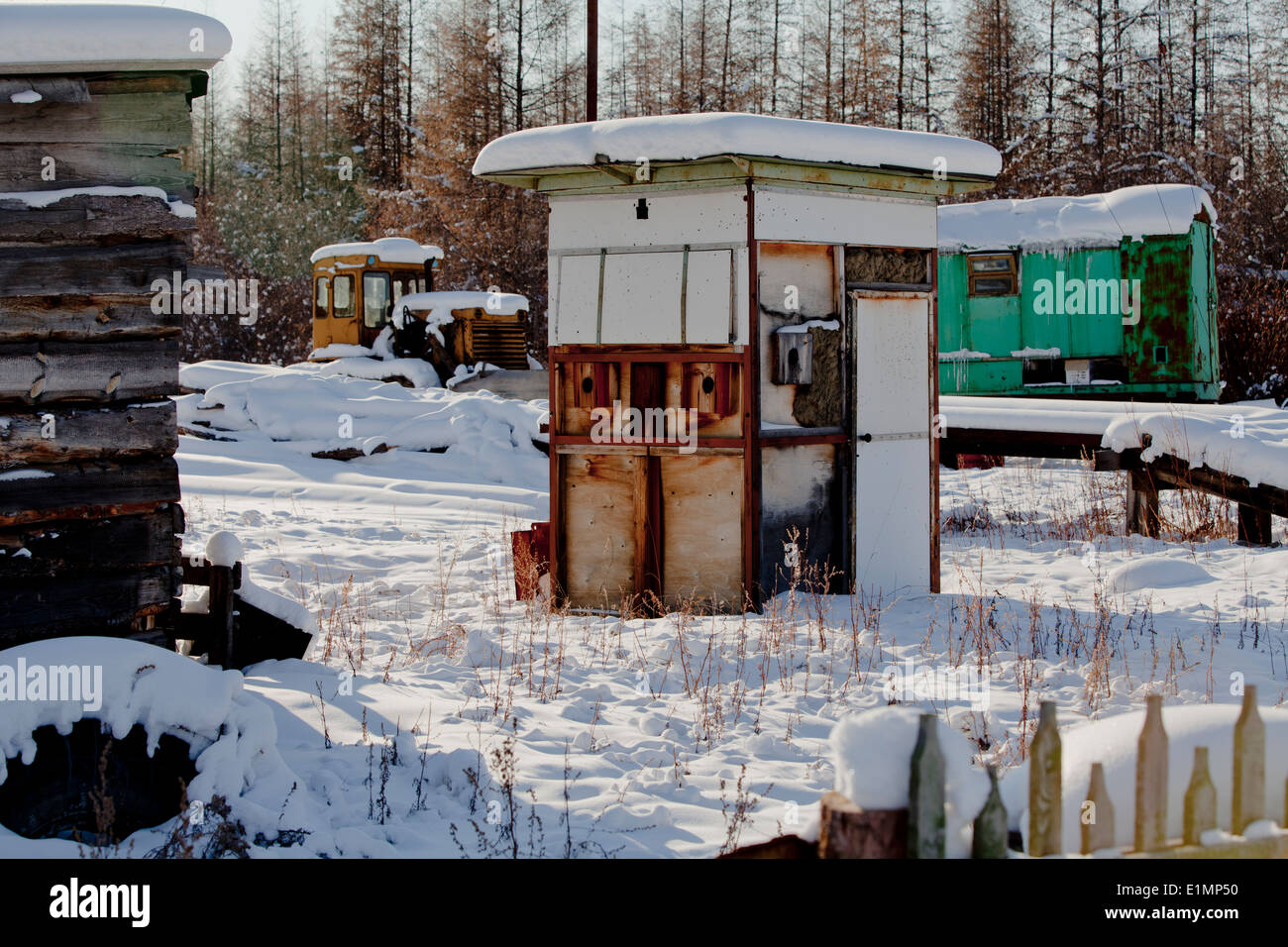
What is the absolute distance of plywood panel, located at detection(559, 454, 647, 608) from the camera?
8.95 metres

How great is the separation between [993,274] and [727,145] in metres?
12.0

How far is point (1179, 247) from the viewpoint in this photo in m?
17.7

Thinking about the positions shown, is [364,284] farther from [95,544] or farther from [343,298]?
[95,544]

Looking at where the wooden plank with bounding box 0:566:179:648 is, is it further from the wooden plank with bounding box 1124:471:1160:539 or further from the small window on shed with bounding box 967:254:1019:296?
the small window on shed with bounding box 967:254:1019:296

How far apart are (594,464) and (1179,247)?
40.7ft

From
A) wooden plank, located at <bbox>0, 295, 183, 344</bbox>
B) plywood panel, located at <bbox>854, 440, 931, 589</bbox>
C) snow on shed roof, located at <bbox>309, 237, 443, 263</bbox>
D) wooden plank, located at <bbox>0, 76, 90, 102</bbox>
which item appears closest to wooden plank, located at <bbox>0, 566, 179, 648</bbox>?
wooden plank, located at <bbox>0, 295, 183, 344</bbox>

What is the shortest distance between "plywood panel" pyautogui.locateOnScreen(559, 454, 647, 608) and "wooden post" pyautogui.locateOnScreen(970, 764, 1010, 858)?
21.0 feet

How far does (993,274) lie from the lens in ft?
61.4

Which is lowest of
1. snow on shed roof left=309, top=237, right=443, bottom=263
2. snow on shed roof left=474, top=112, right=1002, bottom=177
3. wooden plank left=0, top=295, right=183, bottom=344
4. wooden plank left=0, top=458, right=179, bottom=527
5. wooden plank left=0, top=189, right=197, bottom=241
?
wooden plank left=0, top=458, right=179, bottom=527

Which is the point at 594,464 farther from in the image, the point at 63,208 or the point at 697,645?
the point at 63,208

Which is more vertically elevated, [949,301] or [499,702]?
[949,301]

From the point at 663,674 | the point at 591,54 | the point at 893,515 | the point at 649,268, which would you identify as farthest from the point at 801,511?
the point at 591,54

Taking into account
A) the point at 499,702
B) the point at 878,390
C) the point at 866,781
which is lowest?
the point at 499,702

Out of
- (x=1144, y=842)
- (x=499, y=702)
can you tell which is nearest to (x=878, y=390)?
(x=499, y=702)
